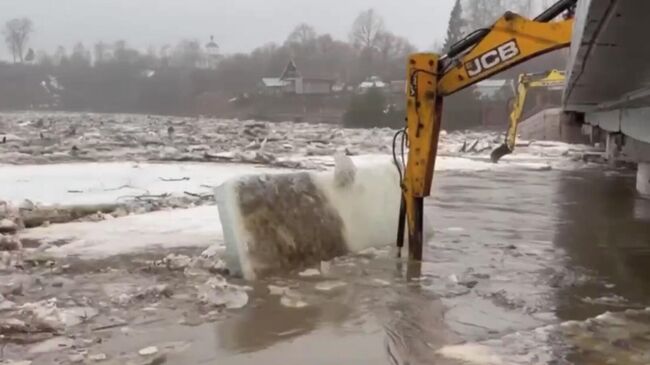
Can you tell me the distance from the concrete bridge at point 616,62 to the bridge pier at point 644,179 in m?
0.02

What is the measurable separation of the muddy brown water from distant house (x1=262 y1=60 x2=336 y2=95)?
9936cm

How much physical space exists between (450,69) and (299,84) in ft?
338

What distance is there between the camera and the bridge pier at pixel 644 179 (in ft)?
56.9

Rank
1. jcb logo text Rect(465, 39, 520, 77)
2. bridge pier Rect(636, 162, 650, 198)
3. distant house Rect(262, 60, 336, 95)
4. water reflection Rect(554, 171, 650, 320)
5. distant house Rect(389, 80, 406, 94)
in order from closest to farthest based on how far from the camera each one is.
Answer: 1. water reflection Rect(554, 171, 650, 320)
2. jcb logo text Rect(465, 39, 520, 77)
3. bridge pier Rect(636, 162, 650, 198)
4. distant house Rect(389, 80, 406, 94)
5. distant house Rect(262, 60, 336, 95)

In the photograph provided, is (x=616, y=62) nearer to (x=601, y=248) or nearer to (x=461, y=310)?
(x=601, y=248)

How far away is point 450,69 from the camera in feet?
27.9

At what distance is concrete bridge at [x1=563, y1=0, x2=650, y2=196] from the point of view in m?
5.64

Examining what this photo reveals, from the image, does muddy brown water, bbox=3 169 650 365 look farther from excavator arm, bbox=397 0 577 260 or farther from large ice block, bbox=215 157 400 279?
excavator arm, bbox=397 0 577 260

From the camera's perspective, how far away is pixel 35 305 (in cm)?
682

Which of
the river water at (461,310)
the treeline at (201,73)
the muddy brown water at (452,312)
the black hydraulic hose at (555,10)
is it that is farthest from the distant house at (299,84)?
the black hydraulic hose at (555,10)

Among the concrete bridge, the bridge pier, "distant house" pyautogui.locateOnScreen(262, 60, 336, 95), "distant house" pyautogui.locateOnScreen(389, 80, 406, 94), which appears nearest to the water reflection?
the bridge pier

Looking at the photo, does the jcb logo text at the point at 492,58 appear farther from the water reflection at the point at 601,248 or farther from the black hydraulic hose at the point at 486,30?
the water reflection at the point at 601,248

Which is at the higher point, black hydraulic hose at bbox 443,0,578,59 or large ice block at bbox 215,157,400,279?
black hydraulic hose at bbox 443,0,578,59

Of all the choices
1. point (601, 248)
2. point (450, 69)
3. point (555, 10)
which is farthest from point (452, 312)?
point (601, 248)
